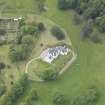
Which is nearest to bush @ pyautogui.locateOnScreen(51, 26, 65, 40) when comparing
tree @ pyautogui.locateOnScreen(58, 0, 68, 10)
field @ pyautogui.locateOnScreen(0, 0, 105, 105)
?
field @ pyautogui.locateOnScreen(0, 0, 105, 105)

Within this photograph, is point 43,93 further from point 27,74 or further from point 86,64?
point 86,64

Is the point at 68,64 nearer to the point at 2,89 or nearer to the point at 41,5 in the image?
the point at 2,89

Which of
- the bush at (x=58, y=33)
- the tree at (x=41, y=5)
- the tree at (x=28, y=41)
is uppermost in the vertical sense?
the tree at (x=41, y=5)

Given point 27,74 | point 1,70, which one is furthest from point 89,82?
point 1,70

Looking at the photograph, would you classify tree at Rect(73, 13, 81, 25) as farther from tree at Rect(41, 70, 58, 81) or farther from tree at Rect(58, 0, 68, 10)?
tree at Rect(41, 70, 58, 81)

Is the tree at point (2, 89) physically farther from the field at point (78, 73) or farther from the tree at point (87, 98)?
the tree at point (87, 98)

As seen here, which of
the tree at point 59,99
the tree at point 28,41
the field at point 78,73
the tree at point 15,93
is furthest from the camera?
the tree at point 28,41

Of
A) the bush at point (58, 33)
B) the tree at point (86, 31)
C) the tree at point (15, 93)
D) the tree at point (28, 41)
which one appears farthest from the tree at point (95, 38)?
the tree at point (15, 93)
